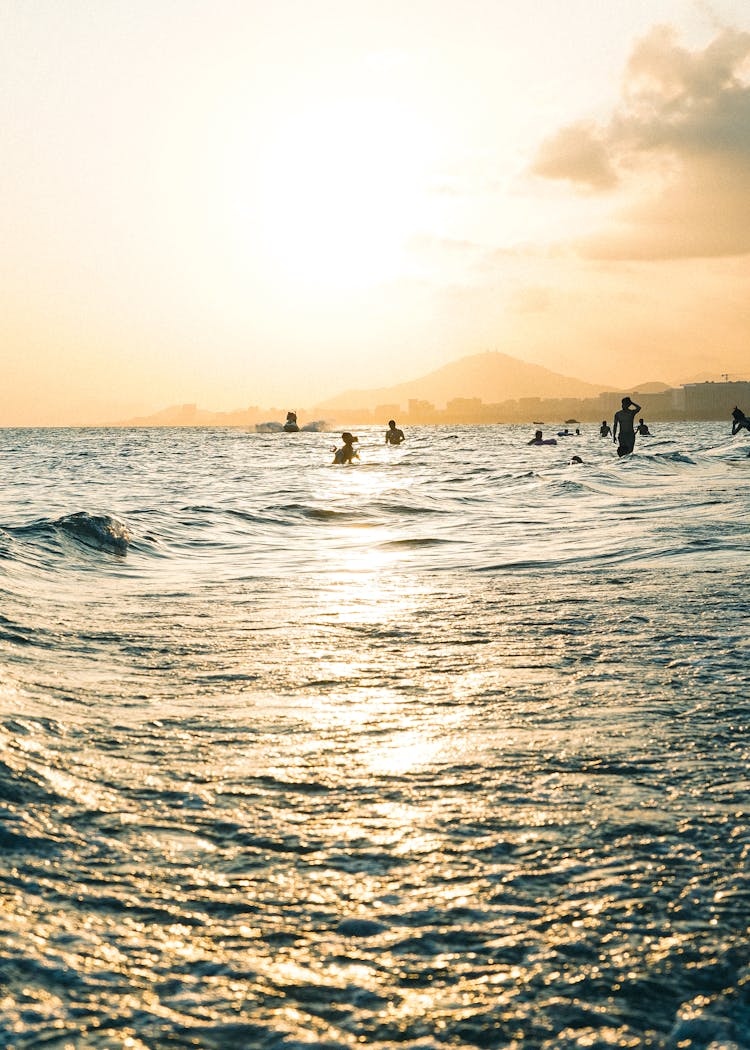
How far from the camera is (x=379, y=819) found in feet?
10.9

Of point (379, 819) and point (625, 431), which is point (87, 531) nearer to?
point (379, 819)

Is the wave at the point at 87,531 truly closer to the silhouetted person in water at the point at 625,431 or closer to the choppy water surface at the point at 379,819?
the choppy water surface at the point at 379,819

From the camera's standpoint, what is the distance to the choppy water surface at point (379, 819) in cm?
224

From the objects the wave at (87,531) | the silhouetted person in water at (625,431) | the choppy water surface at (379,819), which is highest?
the silhouetted person in water at (625,431)

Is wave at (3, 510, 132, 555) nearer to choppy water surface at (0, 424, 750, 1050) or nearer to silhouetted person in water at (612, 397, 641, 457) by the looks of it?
choppy water surface at (0, 424, 750, 1050)

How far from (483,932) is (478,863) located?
41 centimetres

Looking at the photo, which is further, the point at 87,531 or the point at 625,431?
the point at 625,431

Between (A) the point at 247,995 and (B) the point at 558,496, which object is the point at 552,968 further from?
(B) the point at 558,496

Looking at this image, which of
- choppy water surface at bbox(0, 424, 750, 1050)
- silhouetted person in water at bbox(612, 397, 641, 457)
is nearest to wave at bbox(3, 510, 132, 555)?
choppy water surface at bbox(0, 424, 750, 1050)

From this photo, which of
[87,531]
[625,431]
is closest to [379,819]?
[87,531]

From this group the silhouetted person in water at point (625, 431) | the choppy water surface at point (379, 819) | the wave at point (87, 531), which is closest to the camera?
the choppy water surface at point (379, 819)

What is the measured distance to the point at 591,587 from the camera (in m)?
8.43

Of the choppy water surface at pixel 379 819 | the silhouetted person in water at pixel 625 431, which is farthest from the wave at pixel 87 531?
the silhouetted person in water at pixel 625 431

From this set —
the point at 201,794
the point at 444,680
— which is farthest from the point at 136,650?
the point at 201,794
